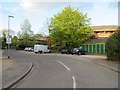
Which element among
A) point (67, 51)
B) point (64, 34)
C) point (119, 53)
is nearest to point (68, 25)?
point (64, 34)

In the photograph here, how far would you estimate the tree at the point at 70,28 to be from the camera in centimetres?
8100

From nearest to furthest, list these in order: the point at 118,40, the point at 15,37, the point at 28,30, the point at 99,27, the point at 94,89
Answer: the point at 94,89 → the point at 118,40 → the point at 99,27 → the point at 28,30 → the point at 15,37

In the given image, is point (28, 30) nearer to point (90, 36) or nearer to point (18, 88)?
point (90, 36)

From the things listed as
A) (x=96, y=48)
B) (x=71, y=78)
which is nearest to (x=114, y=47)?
(x=71, y=78)

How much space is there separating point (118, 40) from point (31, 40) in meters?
92.3

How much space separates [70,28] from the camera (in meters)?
81.0

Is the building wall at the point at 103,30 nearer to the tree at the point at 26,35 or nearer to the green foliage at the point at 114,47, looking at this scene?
the tree at the point at 26,35

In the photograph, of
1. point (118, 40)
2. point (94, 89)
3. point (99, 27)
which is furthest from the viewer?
point (99, 27)

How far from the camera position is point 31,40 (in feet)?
416

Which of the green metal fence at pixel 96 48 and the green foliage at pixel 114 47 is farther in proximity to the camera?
the green metal fence at pixel 96 48

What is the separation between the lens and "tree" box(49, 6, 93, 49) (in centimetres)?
8100

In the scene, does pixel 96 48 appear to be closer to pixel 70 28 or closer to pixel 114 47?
pixel 70 28

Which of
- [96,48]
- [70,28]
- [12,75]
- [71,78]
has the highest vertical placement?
[70,28]

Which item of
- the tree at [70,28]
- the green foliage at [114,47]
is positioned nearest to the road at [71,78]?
the green foliage at [114,47]
